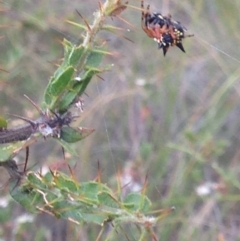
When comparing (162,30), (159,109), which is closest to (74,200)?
(162,30)

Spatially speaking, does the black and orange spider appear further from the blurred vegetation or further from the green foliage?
the blurred vegetation

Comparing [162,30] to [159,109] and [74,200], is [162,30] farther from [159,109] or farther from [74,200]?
[159,109]

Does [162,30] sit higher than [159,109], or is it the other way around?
[162,30]

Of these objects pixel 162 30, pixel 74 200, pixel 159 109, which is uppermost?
pixel 162 30

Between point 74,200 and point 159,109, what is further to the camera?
point 159,109

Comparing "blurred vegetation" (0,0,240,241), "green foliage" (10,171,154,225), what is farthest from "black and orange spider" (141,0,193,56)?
"blurred vegetation" (0,0,240,241)

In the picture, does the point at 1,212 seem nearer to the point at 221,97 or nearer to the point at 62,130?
the point at 62,130
